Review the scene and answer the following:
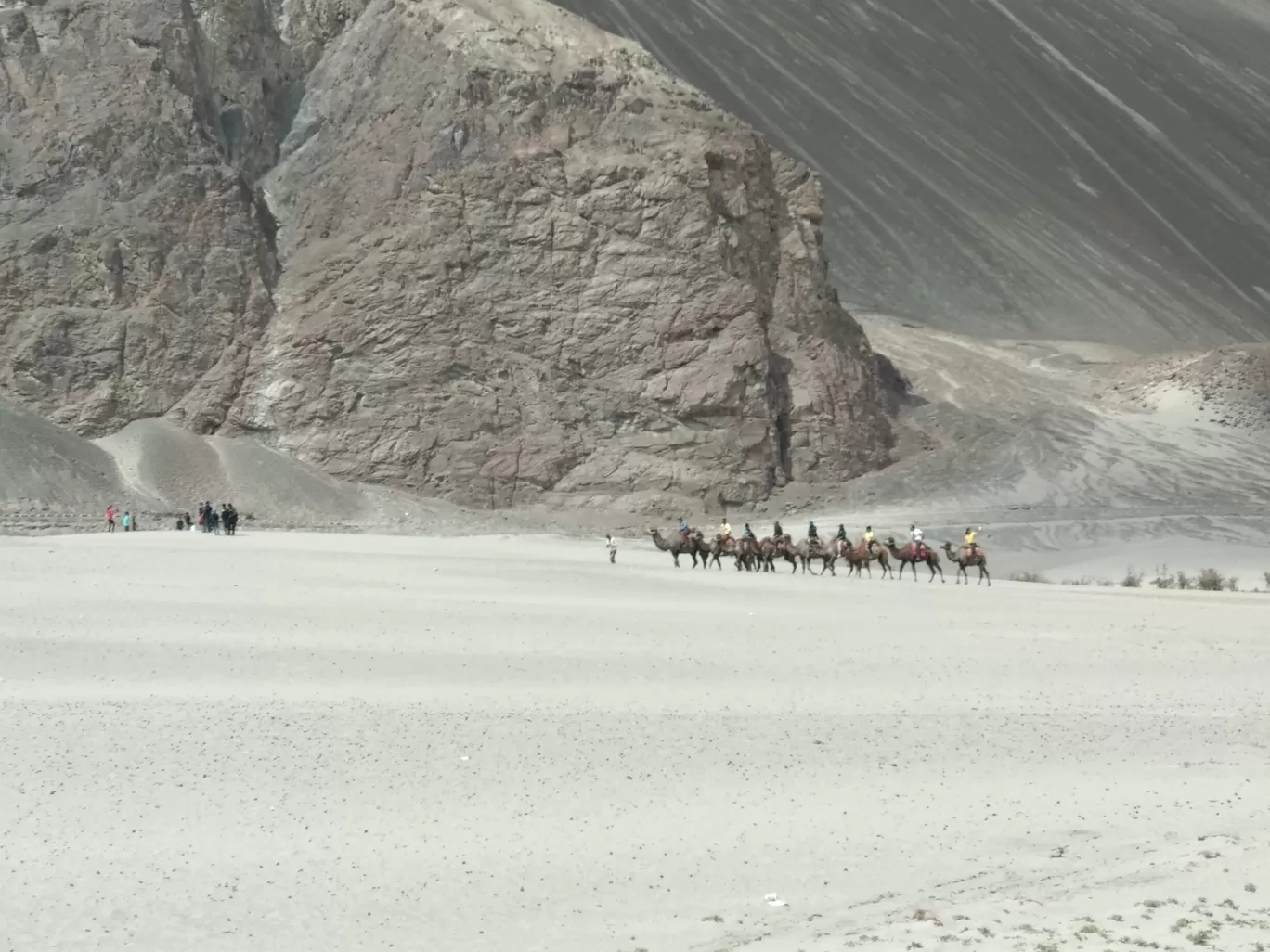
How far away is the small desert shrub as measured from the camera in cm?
2989

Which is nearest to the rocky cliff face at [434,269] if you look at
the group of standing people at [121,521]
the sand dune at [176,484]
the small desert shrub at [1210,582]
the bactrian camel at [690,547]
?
the sand dune at [176,484]

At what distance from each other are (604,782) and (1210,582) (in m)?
24.0

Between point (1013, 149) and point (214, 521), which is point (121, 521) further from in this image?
point (1013, 149)

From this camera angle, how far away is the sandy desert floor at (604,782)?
712 cm

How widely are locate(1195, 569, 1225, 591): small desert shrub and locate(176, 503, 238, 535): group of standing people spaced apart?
19.9m

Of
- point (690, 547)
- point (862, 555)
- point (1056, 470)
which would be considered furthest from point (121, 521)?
point (1056, 470)

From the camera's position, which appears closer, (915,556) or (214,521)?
(915,556)

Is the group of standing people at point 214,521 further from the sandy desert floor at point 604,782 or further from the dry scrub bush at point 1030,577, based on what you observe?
the dry scrub bush at point 1030,577

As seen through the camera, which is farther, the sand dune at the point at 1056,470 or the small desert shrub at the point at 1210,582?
the sand dune at the point at 1056,470

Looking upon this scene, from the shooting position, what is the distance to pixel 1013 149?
102250 millimetres

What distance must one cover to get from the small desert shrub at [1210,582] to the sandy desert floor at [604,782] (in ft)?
44.0

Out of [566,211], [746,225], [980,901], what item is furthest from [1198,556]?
[980,901]

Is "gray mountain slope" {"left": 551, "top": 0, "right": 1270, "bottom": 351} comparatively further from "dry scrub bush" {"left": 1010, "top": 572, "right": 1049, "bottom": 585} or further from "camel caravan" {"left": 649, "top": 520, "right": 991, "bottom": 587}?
"camel caravan" {"left": 649, "top": 520, "right": 991, "bottom": 587}

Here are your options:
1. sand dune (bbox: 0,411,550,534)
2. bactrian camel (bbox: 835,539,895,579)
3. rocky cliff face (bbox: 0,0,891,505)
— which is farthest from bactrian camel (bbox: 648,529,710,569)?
rocky cliff face (bbox: 0,0,891,505)
